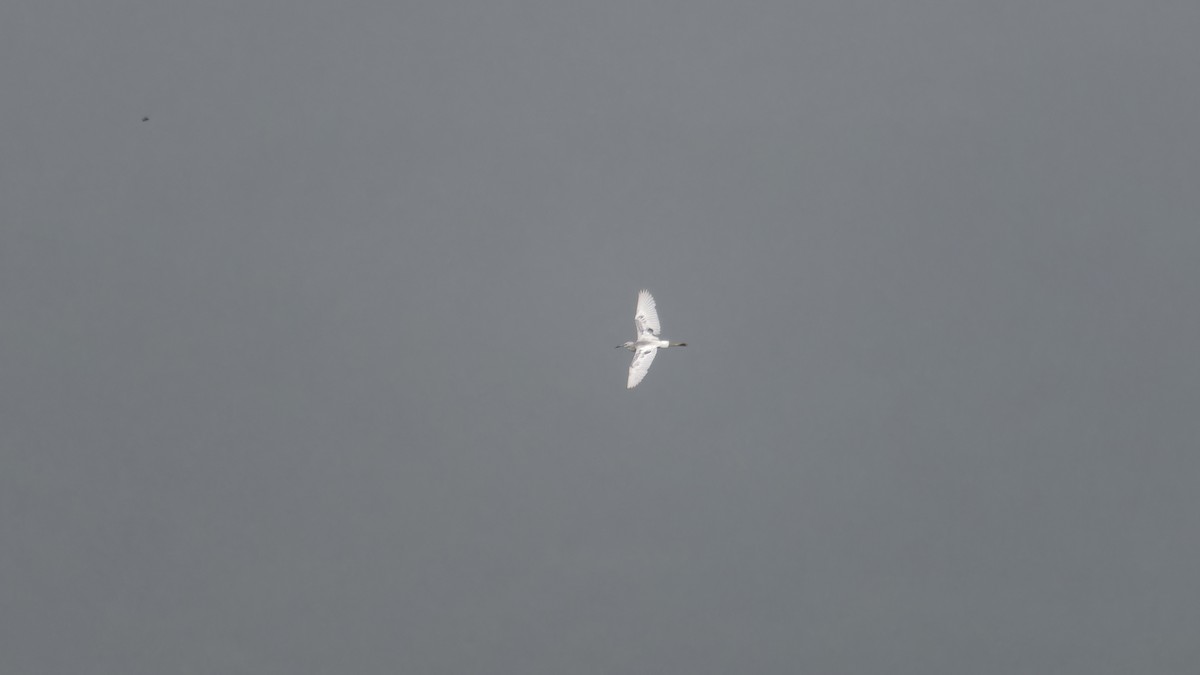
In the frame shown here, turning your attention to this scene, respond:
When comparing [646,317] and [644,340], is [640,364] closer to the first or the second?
[644,340]

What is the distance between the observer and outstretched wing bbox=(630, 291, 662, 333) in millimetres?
66062

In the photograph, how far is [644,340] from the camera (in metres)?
65.0

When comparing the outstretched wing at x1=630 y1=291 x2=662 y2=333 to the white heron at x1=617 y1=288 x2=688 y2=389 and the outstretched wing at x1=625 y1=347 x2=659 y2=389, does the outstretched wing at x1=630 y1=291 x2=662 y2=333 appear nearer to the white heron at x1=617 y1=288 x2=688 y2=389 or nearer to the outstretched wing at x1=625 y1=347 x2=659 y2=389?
the white heron at x1=617 y1=288 x2=688 y2=389

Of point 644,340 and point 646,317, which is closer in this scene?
point 644,340

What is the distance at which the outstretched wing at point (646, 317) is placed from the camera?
66.1m

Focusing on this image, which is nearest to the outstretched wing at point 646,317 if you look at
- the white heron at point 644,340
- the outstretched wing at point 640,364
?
the white heron at point 644,340

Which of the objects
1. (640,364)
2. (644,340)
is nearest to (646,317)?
(644,340)

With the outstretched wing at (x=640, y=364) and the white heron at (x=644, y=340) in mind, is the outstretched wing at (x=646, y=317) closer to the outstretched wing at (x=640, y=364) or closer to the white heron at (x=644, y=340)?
the white heron at (x=644, y=340)

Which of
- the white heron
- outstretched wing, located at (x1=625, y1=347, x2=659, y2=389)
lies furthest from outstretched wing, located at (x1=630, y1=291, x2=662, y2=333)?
outstretched wing, located at (x1=625, y1=347, x2=659, y2=389)

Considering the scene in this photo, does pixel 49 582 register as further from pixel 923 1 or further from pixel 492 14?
pixel 923 1

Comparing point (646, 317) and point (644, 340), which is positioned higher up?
point (646, 317)

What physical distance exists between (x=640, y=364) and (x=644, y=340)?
1.02 m

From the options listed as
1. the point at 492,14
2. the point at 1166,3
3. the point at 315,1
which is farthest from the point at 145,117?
the point at 1166,3

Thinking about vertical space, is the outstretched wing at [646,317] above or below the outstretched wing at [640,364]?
above
